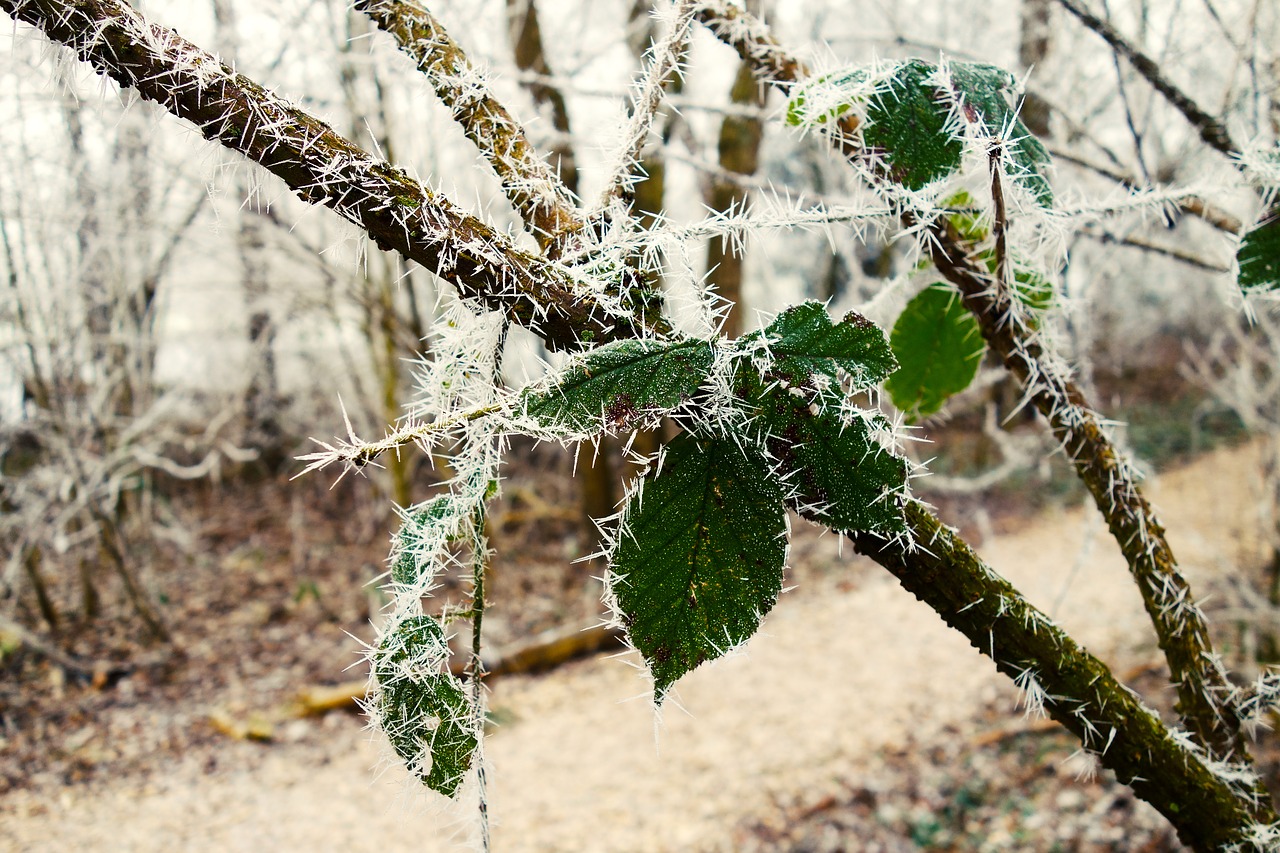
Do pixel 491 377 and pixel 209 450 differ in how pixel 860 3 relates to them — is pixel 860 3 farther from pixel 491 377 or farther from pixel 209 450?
pixel 491 377

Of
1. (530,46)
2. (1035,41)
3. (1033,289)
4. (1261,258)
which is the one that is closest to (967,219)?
(1033,289)

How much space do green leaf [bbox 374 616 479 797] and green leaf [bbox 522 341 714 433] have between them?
0.14 m

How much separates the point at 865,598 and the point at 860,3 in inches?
204

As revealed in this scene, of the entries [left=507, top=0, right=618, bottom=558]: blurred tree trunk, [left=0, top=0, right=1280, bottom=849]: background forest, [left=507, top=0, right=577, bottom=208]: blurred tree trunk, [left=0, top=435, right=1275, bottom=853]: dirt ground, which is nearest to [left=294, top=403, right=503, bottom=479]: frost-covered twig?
[left=0, top=0, right=1280, bottom=849]: background forest

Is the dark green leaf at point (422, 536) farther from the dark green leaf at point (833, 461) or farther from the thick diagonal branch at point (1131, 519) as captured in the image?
the thick diagonal branch at point (1131, 519)

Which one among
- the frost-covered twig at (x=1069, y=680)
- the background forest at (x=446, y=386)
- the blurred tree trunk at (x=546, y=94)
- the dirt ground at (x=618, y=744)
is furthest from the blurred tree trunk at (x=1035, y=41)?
the frost-covered twig at (x=1069, y=680)

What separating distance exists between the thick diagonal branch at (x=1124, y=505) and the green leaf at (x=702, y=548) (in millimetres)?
260

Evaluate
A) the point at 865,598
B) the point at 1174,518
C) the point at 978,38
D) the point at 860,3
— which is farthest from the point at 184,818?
the point at 860,3

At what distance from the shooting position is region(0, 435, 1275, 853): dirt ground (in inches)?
107

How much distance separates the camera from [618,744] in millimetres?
3418

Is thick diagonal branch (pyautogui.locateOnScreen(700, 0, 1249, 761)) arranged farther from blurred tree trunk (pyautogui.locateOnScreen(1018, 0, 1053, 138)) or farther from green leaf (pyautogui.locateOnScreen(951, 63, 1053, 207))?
blurred tree trunk (pyautogui.locateOnScreen(1018, 0, 1053, 138))

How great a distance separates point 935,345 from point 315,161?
432 millimetres

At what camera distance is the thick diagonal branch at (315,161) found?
0.98 ft

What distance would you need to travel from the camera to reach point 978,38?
4.23m
